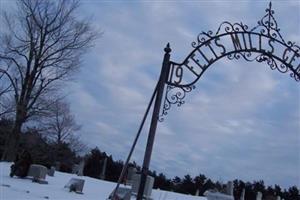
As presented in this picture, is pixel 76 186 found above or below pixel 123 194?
above

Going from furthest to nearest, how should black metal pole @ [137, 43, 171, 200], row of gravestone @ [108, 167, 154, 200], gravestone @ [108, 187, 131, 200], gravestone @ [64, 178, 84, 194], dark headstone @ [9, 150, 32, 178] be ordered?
dark headstone @ [9, 150, 32, 178] → gravestone @ [64, 178, 84, 194] → row of gravestone @ [108, 167, 154, 200] → gravestone @ [108, 187, 131, 200] → black metal pole @ [137, 43, 171, 200]

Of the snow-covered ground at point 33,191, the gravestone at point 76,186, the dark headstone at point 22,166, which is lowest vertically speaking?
the snow-covered ground at point 33,191

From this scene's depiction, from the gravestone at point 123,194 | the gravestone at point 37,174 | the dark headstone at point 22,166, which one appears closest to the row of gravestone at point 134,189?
the gravestone at point 123,194

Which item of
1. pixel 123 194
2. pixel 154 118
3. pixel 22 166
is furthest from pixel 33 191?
pixel 154 118

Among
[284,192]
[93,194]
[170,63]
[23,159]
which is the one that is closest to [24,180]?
[23,159]

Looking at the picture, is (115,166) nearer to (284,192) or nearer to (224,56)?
(284,192)

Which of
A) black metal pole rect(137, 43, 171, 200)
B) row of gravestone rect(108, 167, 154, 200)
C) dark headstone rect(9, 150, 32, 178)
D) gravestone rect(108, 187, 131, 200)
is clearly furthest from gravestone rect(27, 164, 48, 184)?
black metal pole rect(137, 43, 171, 200)

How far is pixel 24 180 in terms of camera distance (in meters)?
18.6

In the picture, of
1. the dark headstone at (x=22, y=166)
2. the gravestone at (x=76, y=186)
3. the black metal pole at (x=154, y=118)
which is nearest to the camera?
the black metal pole at (x=154, y=118)

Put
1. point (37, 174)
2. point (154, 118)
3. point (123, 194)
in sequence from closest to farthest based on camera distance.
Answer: point (154, 118) < point (123, 194) < point (37, 174)

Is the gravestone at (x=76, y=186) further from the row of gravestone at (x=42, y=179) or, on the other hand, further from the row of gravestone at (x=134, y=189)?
the row of gravestone at (x=134, y=189)

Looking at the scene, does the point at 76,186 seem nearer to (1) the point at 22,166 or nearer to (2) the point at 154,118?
(1) the point at 22,166

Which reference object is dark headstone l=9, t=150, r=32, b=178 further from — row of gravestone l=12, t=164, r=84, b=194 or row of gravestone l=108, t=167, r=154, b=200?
row of gravestone l=108, t=167, r=154, b=200

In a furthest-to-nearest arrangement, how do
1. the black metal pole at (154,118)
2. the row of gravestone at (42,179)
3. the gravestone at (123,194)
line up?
1. the row of gravestone at (42,179)
2. the gravestone at (123,194)
3. the black metal pole at (154,118)
